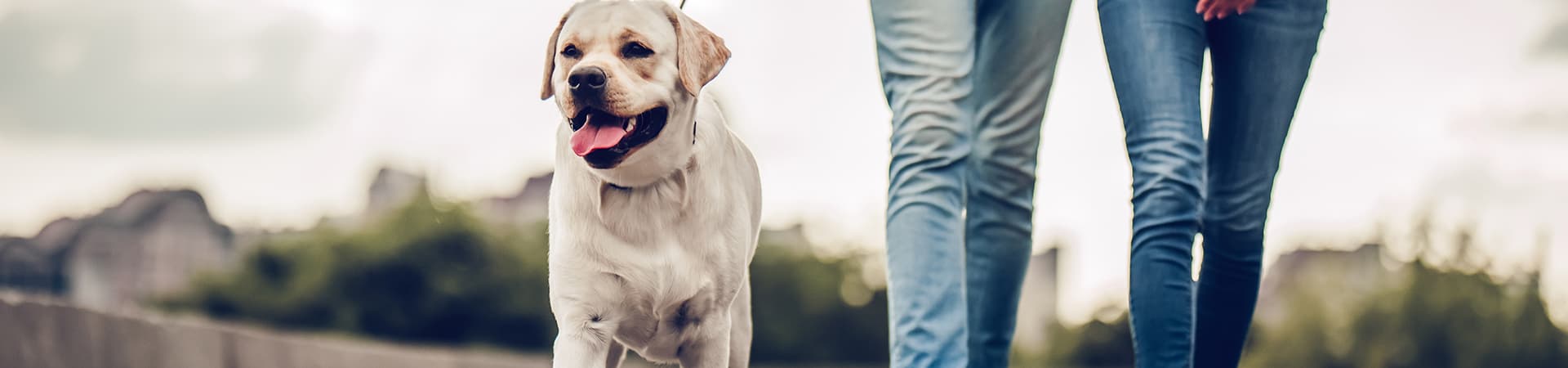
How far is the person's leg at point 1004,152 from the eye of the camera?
16.6 ft

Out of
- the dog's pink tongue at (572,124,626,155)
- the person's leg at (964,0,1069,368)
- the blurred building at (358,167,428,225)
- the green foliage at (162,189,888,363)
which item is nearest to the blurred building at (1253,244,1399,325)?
the green foliage at (162,189,888,363)

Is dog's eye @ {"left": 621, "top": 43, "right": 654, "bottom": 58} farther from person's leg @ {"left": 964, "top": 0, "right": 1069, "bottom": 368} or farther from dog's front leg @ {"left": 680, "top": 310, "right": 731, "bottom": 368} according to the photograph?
person's leg @ {"left": 964, "top": 0, "right": 1069, "bottom": 368}

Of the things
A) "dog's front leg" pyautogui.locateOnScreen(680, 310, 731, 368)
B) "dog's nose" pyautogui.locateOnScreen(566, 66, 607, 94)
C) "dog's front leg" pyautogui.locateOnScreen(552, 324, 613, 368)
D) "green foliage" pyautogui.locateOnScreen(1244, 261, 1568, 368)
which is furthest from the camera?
"green foliage" pyautogui.locateOnScreen(1244, 261, 1568, 368)

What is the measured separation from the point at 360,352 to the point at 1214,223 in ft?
22.3

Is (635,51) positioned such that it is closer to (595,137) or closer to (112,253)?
(595,137)

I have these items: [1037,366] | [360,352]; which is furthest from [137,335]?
[1037,366]

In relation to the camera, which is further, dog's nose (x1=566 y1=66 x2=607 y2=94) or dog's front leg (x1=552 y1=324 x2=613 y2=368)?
dog's front leg (x1=552 y1=324 x2=613 y2=368)

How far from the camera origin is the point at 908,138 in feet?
14.9

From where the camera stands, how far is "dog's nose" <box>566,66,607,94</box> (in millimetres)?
3760

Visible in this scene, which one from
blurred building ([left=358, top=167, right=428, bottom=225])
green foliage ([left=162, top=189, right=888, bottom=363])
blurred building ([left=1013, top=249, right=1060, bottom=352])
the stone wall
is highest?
the stone wall

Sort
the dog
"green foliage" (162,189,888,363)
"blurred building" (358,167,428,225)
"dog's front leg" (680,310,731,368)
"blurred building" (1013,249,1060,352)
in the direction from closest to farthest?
the dog, "dog's front leg" (680,310,731,368), "green foliage" (162,189,888,363), "blurred building" (1013,249,1060,352), "blurred building" (358,167,428,225)

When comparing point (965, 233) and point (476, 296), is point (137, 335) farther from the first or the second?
point (476, 296)

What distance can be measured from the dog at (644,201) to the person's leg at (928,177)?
0.47 metres

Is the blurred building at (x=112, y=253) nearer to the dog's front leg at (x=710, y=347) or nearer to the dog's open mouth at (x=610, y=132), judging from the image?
the dog's front leg at (x=710, y=347)
